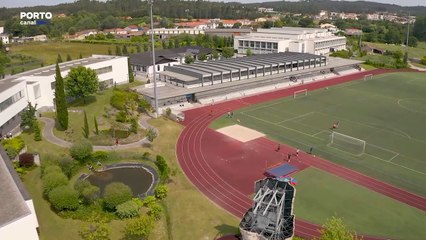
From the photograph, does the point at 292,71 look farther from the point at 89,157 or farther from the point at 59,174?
the point at 59,174

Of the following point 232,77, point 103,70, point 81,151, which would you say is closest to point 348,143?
point 232,77

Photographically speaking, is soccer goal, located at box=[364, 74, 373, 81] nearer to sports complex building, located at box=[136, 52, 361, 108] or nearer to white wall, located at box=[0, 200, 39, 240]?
sports complex building, located at box=[136, 52, 361, 108]

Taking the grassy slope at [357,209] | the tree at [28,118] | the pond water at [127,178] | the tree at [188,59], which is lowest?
the grassy slope at [357,209]

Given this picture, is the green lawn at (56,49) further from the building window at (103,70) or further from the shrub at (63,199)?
the shrub at (63,199)

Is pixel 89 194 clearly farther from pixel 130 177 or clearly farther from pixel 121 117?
pixel 121 117

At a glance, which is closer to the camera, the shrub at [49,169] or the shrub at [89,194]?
the shrub at [89,194]

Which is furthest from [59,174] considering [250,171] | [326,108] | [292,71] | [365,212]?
[292,71]

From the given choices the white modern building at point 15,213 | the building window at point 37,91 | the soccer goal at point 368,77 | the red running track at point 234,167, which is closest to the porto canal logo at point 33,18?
the building window at point 37,91
